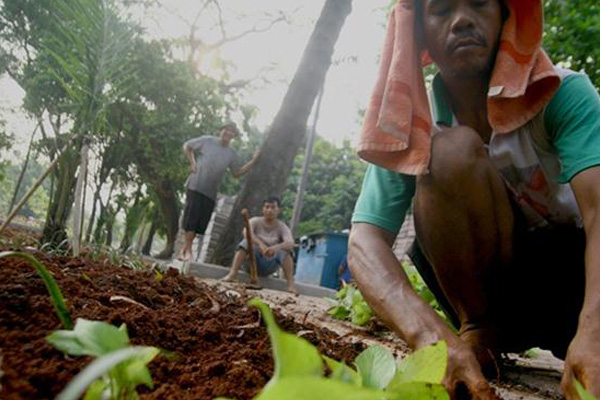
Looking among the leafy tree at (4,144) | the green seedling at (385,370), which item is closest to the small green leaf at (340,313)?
the green seedling at (385,370)

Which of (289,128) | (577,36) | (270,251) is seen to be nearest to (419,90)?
(577,36)

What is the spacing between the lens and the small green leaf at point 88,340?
0.54 m

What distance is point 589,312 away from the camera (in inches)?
43.9

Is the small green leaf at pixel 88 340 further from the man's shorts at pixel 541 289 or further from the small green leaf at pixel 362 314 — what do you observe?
the small green leaf at pixel 362 314

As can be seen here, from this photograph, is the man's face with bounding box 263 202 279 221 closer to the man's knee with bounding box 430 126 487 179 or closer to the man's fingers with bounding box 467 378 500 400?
the man's knee with bounding box 430 126 487 179

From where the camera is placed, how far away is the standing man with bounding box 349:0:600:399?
4.95 ft

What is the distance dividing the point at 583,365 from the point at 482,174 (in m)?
0.67

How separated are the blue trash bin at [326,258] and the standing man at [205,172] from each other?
4174mm

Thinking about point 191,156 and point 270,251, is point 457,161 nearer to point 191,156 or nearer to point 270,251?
point 270,251

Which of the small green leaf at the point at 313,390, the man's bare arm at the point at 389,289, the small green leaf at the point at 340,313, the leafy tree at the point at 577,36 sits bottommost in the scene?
the small green leaf at the point at 340,313

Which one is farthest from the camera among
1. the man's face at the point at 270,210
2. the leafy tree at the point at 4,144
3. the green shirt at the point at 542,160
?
the leafy tree at the point at 4,144

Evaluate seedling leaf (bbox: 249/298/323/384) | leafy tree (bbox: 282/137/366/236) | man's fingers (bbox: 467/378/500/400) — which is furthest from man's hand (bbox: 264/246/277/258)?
leafy tree (bbox: 282/137/366/236)

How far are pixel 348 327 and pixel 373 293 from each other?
56.6 inches

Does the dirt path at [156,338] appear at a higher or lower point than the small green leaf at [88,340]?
lower
